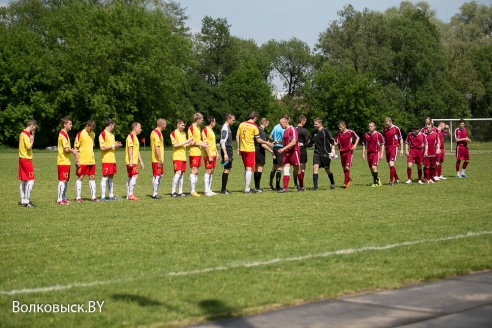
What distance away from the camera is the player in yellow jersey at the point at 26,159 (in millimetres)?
18812

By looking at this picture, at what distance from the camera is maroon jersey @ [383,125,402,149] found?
83.5ft

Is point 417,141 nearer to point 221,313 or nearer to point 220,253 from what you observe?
point 220,253

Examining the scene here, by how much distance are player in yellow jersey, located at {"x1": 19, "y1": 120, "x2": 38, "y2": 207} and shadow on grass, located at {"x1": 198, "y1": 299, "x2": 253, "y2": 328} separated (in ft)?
39.8

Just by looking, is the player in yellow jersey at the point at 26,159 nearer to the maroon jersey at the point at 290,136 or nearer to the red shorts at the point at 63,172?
the red shorts at the point at 63,172

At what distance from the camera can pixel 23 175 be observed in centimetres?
1892

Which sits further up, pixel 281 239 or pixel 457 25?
pixel 457 25

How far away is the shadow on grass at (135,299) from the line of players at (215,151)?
11494mm

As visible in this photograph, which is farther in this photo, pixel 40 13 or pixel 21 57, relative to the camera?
pixel 40 13

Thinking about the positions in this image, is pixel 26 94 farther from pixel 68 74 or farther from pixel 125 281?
pixel 125 281

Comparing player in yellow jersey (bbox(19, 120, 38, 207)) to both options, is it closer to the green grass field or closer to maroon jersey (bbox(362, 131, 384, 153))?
the green grass field

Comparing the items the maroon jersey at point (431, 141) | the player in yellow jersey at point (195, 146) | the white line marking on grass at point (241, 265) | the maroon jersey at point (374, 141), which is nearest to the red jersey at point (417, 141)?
the maroon jersey at point (431, 141)

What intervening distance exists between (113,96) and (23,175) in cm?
6262

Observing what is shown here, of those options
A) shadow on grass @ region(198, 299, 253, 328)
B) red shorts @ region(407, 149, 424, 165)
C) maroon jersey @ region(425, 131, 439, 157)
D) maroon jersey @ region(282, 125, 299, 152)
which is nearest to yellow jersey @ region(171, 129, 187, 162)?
maroon jersey @ region(282, 125, 299, 152)

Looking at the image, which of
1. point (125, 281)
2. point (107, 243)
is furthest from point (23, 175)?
point (125, 281)
